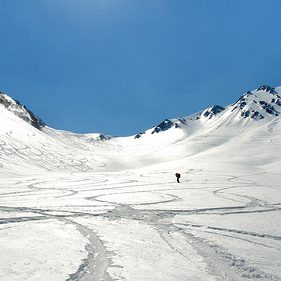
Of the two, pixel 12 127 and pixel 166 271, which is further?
pixel 12 127

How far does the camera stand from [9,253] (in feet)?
27.8

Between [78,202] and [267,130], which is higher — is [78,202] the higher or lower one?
the lower one

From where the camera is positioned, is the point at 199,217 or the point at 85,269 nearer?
the point at 85,269

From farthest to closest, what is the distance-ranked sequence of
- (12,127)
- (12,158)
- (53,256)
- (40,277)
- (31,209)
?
(12,127) → (12,158) → (31,209) → (53,256) → (40,277)

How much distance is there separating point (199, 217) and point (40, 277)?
335 inches

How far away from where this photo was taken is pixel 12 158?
57.6 m

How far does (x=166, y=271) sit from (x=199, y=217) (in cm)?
689

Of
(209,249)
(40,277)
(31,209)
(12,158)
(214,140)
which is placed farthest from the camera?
(214,140)

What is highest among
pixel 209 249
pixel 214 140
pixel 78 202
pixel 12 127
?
pixel 214 140

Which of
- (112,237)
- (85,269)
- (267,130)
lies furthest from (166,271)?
(267,130)

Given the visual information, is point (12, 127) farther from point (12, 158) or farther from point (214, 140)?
point (214, 140)

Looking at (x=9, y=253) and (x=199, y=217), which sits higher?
(x=199, y=217)

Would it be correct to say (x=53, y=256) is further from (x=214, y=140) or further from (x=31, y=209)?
(x=214, y=140)

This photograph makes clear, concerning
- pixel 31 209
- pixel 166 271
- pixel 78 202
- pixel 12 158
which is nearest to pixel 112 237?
pixel 166 271
